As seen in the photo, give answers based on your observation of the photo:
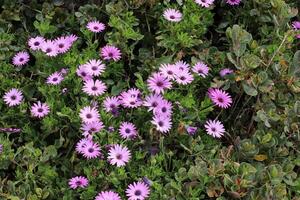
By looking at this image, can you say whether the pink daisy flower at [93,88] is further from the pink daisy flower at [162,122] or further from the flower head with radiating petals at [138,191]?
the flower head with radiating petals at [138,191]

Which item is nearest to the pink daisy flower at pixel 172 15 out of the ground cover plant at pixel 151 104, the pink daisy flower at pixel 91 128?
the ground cover plant at pixel 151 104

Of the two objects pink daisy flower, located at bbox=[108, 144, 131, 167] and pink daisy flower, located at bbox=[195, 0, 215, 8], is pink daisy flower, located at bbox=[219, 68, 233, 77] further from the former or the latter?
pink daisy flower, located at bbox=[108, 144, 131, 167]

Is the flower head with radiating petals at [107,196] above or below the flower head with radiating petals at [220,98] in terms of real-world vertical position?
below

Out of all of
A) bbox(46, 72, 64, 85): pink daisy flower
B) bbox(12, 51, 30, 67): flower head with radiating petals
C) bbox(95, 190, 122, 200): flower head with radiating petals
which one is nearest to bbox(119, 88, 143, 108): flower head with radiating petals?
bbox(46, 72, 64, 85): pink daisy flower

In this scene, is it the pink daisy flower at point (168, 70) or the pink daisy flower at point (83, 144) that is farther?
the pink daisy flower at point (168, 70)

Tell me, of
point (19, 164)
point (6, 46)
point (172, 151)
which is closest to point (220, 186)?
point (172, 151)

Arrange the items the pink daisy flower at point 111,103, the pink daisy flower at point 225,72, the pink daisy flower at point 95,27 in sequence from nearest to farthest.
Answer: the pink daisy flower at point 111,103 < the pink daisy flower at point 225,72 < the pink daisy flower at point 95,27

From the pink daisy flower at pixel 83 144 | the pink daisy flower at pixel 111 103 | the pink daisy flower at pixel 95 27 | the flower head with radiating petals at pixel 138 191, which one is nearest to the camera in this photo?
the flower head with radiating petals at pixel 138 191

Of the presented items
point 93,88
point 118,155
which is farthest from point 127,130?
point 93,88
